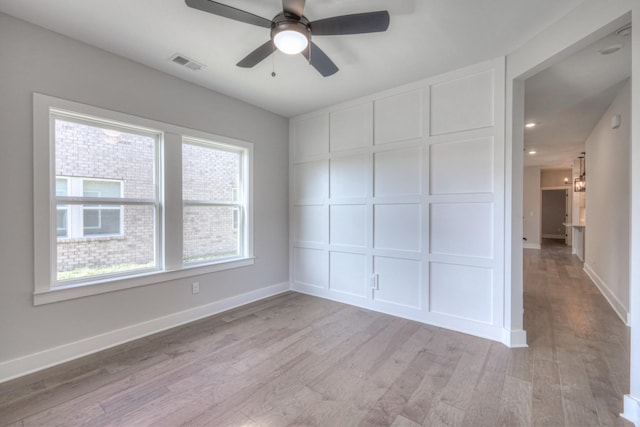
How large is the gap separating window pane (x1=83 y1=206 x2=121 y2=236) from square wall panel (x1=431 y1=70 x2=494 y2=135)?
3453mm

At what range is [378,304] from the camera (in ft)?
11.6

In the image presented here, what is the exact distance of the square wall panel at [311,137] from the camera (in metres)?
4.06

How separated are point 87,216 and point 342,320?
2.81 m

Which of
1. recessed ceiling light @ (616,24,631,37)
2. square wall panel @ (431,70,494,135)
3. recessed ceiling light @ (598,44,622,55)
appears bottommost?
square wall panel @ (431,70,494,135)

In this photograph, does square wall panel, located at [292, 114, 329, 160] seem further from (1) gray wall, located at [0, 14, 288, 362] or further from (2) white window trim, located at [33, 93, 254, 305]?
(1) gray wall, located at [0, 14, 288, 362]

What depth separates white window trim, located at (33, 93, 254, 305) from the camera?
224 centimetres

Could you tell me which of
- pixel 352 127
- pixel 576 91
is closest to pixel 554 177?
pixel 576 91

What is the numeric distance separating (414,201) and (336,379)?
6.74ft

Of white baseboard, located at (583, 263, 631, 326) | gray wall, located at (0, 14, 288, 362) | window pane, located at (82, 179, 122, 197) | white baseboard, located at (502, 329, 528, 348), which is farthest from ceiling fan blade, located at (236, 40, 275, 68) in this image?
white baseboard, located at (583, 263, 631, 326)

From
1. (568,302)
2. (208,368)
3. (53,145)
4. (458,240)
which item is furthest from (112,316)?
(568,302)

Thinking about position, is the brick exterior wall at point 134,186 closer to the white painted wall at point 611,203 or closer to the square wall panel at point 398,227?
the square wall panel at point 398,227

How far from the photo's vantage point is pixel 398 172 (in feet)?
11.0

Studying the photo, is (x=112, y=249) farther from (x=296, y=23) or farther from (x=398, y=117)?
(x=398, y=117)

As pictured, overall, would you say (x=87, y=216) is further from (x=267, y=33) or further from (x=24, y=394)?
(x=267, y=33)
